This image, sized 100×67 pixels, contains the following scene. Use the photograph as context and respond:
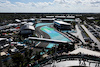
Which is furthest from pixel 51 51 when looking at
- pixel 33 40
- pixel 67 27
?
pixel 67 27

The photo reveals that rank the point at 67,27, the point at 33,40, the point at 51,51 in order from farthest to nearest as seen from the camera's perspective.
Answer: the point at 67,27 < the point at 33,40 < the point at 51,51

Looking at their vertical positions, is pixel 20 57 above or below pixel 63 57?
above

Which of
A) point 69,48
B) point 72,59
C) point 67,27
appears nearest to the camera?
point 72,59

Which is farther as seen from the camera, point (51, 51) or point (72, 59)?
point (51, 51)

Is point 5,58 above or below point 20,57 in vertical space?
below

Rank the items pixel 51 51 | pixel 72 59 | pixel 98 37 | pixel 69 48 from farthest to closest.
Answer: pixel 98 37
pixel 69 48
pixel 51 51
pixel 72 59

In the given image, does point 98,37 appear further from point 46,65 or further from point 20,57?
point 20,57

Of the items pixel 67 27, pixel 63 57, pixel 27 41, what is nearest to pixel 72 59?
pixel 63 57

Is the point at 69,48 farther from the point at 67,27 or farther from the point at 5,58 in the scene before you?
the point at 67,27

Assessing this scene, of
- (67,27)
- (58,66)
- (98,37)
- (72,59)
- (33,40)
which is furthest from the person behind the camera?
(67,27)

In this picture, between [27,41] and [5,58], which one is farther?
[27,41]
